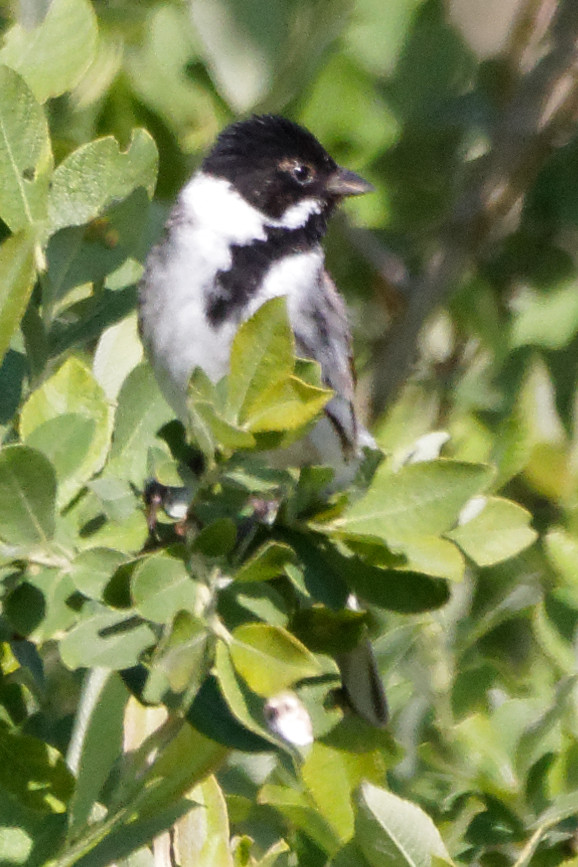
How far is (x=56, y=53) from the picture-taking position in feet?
4.56

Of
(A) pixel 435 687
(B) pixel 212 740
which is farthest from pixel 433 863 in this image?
(A) pixel 435 687

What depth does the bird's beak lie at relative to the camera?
2.24 m

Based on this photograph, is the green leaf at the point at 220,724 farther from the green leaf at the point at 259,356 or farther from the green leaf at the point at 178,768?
the green leaf at the point at 259,356

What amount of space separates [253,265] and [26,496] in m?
1.11

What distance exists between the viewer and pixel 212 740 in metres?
1.14

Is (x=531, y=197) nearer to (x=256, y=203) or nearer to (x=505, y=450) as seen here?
(x=256, y=203)

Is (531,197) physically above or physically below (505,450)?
below

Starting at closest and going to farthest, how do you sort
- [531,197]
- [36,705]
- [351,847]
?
[351,847] → [36,705] → [531,197]

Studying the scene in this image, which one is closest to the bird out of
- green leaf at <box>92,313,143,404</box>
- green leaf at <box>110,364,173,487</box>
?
green leaf at <box>92,313,143,404</box>

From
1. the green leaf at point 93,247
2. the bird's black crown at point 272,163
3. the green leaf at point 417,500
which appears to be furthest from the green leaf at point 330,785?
the bird's black crown at point 272,163

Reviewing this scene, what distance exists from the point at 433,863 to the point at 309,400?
0.38 metres

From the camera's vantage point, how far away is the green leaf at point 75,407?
1160 millimetres

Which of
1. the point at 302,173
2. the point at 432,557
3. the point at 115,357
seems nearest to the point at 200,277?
the point at 302,173

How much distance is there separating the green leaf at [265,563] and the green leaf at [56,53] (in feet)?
2.05
